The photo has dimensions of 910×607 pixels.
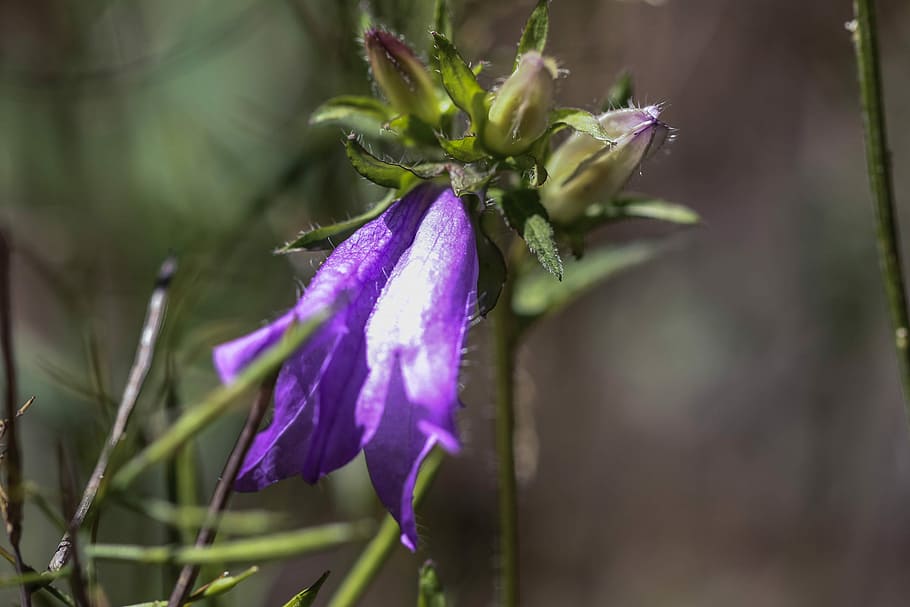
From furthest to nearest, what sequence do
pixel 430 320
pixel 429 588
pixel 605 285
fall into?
pixel 605 285 → pixel 429 588 → pixel 430 320

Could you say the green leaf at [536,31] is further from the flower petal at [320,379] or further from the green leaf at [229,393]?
the green leaf at [229,393]

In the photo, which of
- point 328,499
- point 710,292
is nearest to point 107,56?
point 328,499

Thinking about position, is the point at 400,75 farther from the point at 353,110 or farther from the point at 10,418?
the point at 10,418

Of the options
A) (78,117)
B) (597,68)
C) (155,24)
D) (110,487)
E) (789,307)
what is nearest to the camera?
(110,487)

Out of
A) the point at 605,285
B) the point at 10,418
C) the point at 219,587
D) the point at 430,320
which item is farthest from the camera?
the point at 605,285

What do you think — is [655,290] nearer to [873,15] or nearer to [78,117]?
[78,117]

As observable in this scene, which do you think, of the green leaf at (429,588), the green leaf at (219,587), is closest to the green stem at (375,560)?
the green leaf at (429,588)

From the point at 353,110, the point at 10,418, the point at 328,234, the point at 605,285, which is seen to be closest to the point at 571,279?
the point at 353,110
